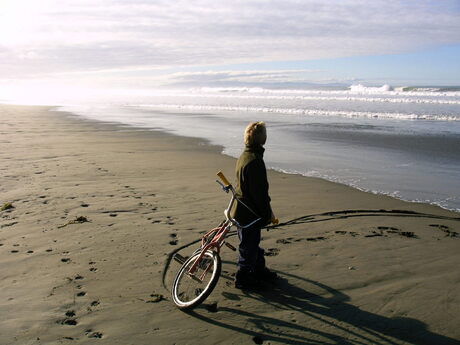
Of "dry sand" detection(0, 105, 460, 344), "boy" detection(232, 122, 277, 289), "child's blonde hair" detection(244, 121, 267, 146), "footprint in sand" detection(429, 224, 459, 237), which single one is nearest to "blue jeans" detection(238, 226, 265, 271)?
"boy" detection(232, 122, 277, 289)

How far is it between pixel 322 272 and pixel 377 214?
2.62m

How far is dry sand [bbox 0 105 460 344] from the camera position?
392 cm

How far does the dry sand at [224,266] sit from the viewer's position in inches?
154

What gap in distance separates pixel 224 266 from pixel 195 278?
84cm

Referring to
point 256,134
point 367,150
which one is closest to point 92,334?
point 256,134

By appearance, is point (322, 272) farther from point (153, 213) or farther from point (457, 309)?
point (153, 213)

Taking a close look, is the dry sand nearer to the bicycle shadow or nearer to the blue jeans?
the bicycle shadow

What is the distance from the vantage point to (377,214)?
729 cm

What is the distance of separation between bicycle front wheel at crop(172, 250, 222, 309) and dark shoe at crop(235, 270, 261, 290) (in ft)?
1.00

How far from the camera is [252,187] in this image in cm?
443

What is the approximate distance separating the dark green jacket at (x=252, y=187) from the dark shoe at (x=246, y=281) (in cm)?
55

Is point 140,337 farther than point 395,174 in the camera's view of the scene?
No

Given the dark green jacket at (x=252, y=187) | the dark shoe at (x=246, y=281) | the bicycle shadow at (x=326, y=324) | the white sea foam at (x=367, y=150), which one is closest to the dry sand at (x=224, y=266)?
the bicycle shadow at (x=326, y=324)

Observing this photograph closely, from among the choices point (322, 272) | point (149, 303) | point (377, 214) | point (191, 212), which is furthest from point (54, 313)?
point (377, 214)
